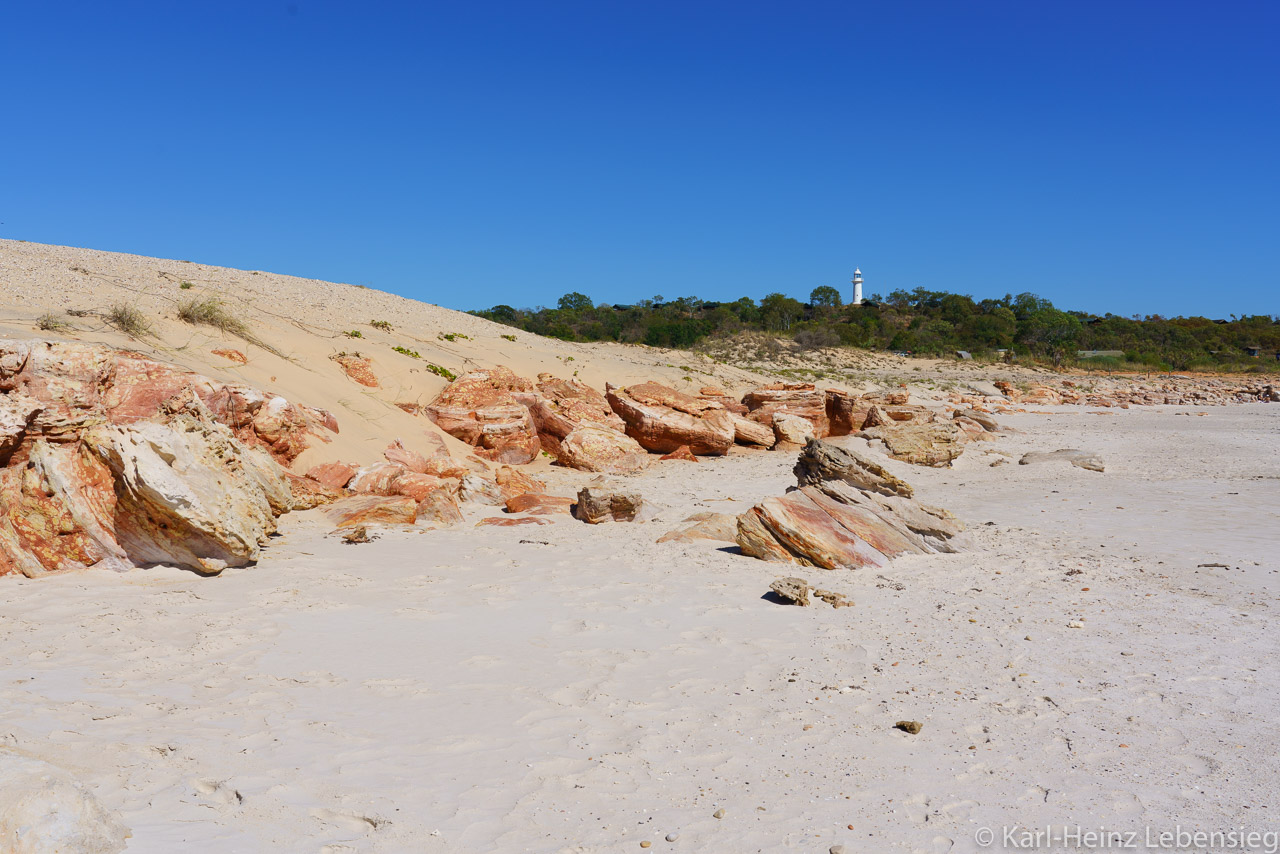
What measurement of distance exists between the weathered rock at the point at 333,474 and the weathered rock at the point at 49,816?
736 centimetres

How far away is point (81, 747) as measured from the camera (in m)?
3.39

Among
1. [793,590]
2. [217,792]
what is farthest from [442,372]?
[217,792]

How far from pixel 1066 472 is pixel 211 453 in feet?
38.2

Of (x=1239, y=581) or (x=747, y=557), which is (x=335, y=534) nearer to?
(x=747, y=557)

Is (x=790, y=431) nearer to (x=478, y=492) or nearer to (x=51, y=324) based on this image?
(x=478, y=492)

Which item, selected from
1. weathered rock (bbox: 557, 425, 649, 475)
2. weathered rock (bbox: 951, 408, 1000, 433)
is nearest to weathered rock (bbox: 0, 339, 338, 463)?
weathered rock (bbox: 557, 425, 649, 475)

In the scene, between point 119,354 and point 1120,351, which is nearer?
point 119,354

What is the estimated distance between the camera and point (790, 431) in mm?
15953

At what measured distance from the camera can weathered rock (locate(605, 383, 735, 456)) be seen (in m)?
14.7

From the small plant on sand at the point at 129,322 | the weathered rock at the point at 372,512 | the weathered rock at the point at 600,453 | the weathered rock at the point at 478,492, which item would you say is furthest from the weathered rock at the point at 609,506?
the small plant on sand at the point at 129,322

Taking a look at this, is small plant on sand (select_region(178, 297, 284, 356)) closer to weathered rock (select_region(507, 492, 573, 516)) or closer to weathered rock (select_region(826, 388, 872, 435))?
weathered rock (select_region(507, 492, 573, 516))

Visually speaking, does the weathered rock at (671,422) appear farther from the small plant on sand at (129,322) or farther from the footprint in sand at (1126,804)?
the footprint in sand at (1126,804)

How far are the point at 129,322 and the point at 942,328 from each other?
4352 centimetres

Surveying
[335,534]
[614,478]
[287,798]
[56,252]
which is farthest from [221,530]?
[56,252]
